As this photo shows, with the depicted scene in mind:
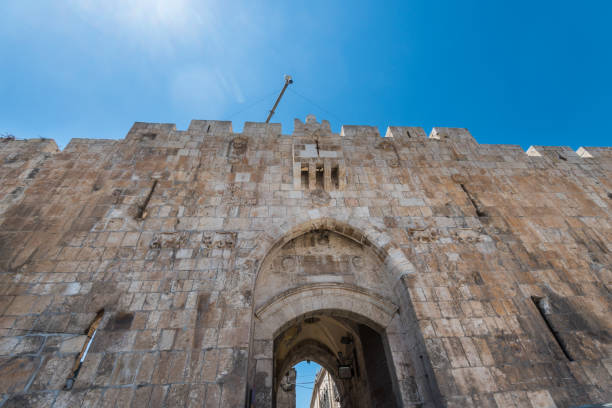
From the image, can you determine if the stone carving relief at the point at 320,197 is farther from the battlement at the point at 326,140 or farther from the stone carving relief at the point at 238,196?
the stone carving relief at the point at 238,196

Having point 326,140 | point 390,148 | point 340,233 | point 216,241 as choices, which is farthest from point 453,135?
point 216,241

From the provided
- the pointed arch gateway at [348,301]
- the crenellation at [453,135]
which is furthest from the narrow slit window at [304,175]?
the crenellation at [453,135]

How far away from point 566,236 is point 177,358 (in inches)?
326

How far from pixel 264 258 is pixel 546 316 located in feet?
17.3

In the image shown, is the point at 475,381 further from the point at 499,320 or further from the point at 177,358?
the point at 177,358

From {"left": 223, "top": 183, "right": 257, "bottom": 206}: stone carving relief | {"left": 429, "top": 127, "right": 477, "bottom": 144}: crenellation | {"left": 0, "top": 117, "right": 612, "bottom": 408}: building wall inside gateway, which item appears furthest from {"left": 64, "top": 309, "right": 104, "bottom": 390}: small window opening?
{"left": 429, "top": 127, "right": 477, "bottom": 144}: crenellation

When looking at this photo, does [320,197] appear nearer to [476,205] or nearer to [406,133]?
[476,205]

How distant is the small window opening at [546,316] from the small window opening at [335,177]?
4.45 meters

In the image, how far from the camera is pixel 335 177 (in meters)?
6.57

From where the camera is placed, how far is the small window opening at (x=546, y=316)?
4.47 metres

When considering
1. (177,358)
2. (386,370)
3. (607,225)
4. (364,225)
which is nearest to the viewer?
(177,358)

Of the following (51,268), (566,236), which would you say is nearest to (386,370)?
(566,236)

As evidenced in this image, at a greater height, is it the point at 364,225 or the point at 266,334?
the point at 364,225

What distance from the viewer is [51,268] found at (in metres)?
4.69
